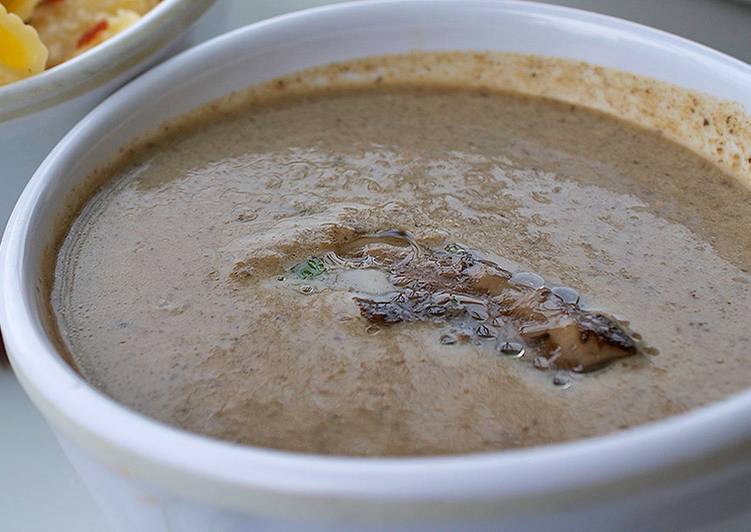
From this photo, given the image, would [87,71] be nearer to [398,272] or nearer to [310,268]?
[310,268]

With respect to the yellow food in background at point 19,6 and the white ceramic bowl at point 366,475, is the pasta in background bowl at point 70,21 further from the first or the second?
the white ceramic bowl at point 366,475

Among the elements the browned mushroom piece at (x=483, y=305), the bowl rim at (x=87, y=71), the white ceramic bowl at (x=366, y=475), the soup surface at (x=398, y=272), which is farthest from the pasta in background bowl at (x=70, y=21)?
the browned mushroom piece at (x=483, y=305)

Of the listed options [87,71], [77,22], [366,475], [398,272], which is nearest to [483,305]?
[398,272]

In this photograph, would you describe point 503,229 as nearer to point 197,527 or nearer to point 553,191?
point 553,191

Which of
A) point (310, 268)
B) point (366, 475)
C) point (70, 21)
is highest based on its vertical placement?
point (70, 21)

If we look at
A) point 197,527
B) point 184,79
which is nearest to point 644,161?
point 184,79

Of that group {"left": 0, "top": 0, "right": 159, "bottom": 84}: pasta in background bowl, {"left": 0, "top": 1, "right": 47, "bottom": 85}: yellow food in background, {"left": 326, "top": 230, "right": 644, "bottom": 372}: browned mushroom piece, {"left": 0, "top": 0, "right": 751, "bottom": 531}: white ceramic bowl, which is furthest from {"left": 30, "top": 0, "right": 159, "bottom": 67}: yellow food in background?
{"left": 326, "top": 230, "right": 644, "bottom": 372}: browned mushroom piece

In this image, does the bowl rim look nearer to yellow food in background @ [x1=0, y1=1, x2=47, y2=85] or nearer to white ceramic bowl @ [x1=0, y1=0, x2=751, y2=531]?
yellow food in background @ [x1=0, y1=1, x2=47, y2=85]
